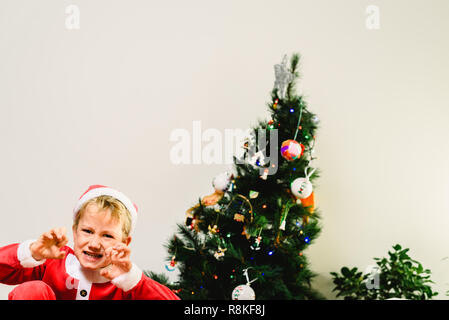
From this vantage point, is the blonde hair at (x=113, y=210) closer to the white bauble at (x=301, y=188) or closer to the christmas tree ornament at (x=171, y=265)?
the christmas tree ornament at (x=171, y=265)

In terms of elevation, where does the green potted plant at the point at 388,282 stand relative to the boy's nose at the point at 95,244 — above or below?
below

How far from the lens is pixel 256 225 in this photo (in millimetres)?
1490

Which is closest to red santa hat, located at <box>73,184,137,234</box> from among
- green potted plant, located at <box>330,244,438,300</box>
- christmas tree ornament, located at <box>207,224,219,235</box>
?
christmas tree ornament, located at <box>207,224,219,235</box>

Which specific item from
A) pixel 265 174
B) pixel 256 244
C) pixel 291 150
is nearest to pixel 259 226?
pixel 256 244

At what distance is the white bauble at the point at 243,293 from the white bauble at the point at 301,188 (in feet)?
1.31

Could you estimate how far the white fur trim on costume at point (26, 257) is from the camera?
0.92m

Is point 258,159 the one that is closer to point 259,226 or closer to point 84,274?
point 259,226

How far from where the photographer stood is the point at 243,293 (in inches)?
56.1

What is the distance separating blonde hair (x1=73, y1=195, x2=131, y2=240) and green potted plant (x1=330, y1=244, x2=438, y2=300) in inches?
49.1

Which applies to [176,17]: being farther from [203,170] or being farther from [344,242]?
[344,242]

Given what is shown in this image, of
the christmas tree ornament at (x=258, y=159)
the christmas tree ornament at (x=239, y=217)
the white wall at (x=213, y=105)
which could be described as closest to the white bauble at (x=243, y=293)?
the christmas tree ornament at (x=239, y=217)

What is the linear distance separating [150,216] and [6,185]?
74 centimetres
